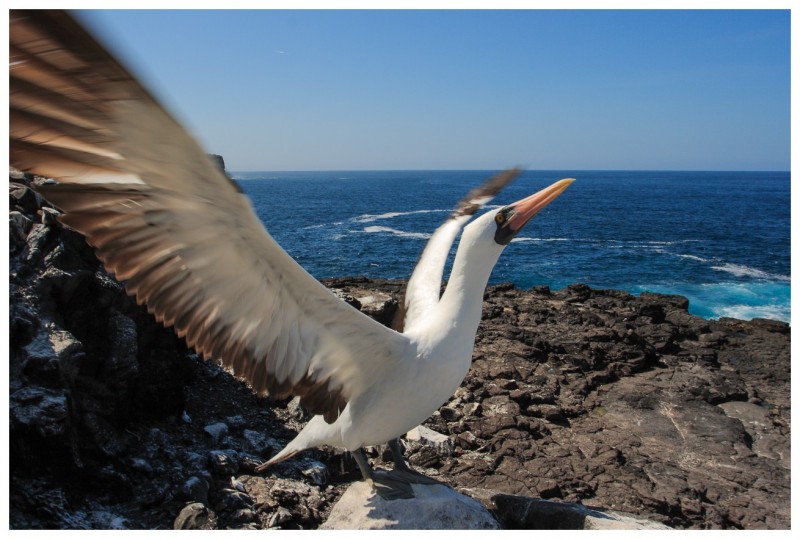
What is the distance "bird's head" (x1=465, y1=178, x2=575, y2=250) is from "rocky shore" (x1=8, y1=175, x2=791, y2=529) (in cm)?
222

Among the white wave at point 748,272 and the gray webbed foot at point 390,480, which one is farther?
the white wave at point 748,272

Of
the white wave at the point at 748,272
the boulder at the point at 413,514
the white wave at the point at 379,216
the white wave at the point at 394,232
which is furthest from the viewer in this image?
the white wave at the point at 379,216

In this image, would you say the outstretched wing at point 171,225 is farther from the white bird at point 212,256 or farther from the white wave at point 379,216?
the white wave at point 379,216

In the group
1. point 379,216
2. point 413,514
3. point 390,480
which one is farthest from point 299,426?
point 379,216

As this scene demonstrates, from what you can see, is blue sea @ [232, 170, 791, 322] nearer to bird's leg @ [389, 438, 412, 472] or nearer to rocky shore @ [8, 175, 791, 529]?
rocky shore @ [8, 175, 791, 529]

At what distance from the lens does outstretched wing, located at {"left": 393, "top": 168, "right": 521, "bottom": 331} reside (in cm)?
464

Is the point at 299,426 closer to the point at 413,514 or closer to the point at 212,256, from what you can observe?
the point at 413,514

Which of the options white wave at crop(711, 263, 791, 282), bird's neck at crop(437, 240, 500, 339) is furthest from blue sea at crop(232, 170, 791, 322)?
bird's neck at crop(437, 240, 500, 339)

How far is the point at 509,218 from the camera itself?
348 cm

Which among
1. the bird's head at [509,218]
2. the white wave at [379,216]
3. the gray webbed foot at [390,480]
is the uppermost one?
the bird's head at [509,218]

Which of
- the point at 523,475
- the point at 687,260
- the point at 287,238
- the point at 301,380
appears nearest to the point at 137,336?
the point at 301,380

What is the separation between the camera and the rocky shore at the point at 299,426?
4270 millimetres

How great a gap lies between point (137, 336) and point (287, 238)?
29.5m

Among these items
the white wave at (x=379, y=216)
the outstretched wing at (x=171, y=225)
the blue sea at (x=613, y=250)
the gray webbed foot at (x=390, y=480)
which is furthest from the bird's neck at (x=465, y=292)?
the white wave at (x=379, y=216)
